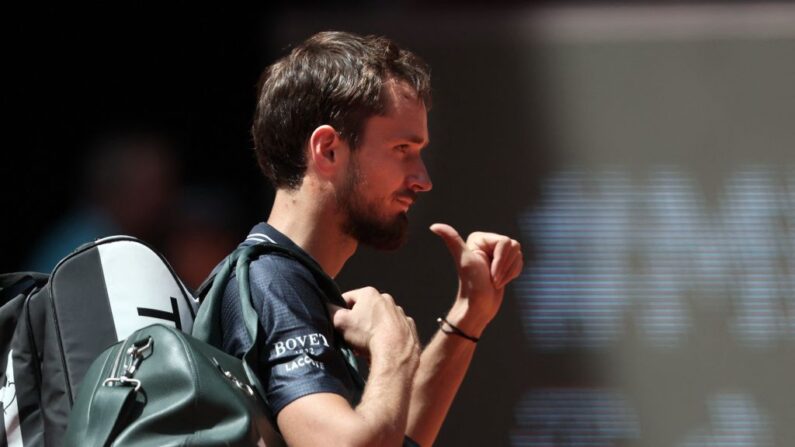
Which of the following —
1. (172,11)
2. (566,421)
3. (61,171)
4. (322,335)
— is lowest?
(566,421)

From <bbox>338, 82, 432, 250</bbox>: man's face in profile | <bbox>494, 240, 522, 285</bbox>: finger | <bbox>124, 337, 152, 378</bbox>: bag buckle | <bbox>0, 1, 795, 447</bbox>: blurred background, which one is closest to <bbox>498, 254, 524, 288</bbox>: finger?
<bbox>494, 240, 522, 285</bbox>: finger

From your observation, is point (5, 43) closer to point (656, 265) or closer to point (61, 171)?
point (61, 171)

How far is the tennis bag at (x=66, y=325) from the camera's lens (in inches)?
73.9

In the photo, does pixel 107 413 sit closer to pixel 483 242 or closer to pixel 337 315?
pixel 337 315

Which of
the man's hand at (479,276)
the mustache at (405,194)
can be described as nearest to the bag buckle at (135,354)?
the mustache at (405,194)

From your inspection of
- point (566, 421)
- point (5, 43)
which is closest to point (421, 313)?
point (566, 421)

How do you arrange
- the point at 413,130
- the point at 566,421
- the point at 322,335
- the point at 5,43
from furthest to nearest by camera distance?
the point at 5,43
the point at 566,421
the point at 413,130
the point at 322,335

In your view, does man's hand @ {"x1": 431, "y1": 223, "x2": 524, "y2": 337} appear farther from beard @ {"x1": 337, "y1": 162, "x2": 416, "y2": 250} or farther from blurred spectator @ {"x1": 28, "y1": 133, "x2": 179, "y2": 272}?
blurred spectator @ {"x1": 28, "y1": 133, "x2": 179, "y2": 272}

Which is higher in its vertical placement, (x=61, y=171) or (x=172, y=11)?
(x=172, y=11)

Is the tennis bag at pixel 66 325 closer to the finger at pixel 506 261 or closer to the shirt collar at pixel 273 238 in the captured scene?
the shirt collar at pixel 273 238

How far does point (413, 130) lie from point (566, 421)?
1.61 metres

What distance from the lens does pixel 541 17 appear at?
3.73m

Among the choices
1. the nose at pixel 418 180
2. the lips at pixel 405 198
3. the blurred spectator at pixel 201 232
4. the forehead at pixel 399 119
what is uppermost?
the forehead at pixel 399 119

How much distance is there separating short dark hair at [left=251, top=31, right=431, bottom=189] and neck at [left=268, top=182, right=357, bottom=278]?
0.04 metres
